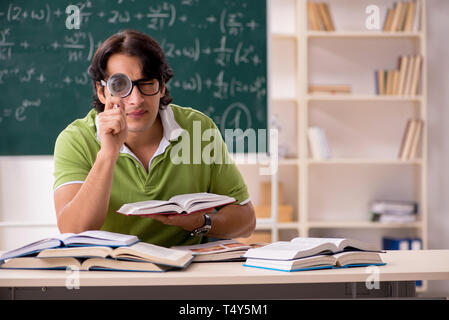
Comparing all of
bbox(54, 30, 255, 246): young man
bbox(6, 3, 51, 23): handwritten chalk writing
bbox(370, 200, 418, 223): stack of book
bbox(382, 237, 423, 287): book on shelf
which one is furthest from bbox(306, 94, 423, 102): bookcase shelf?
bbox(54, 30, 255, 246): young man

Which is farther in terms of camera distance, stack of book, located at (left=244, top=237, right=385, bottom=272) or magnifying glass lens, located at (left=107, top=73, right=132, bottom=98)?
magnifying glass lens, located at (left=107, top=73, right=132, bottom=98)

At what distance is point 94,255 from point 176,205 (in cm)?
28

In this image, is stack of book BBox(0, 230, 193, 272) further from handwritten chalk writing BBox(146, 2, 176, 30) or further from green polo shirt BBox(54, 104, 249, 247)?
handwritten chalk writing BBox(146, 2, 176, 30)

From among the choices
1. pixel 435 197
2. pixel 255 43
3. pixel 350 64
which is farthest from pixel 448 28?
pixel 255 43

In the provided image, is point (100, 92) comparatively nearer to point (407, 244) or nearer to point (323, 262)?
point (323, 262)

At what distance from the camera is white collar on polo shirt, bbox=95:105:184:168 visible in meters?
1.83

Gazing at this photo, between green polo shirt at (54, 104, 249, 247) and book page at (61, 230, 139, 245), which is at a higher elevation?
green polo shirt at (54, 104, 249, 247)

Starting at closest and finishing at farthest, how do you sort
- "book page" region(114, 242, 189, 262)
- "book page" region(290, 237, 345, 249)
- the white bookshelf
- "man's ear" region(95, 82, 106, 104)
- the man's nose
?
1. "book page" region(114, 242, 189, 262)
2. "book page" region(290, 237, 345, 249)
3. the man's nose
4. "man's ear" region(95, 82, 106, 104)
5. the white bookshelf

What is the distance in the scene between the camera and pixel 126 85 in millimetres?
1703

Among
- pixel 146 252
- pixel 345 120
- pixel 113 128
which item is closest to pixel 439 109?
pixel 345 120

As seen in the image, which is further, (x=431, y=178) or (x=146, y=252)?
(x=431, y=178)

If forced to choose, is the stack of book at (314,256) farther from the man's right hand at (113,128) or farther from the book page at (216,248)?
the man's right hand at (113,128)

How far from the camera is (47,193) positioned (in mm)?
4020

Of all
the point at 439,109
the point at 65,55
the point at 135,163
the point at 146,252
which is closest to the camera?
the point at 146,252
